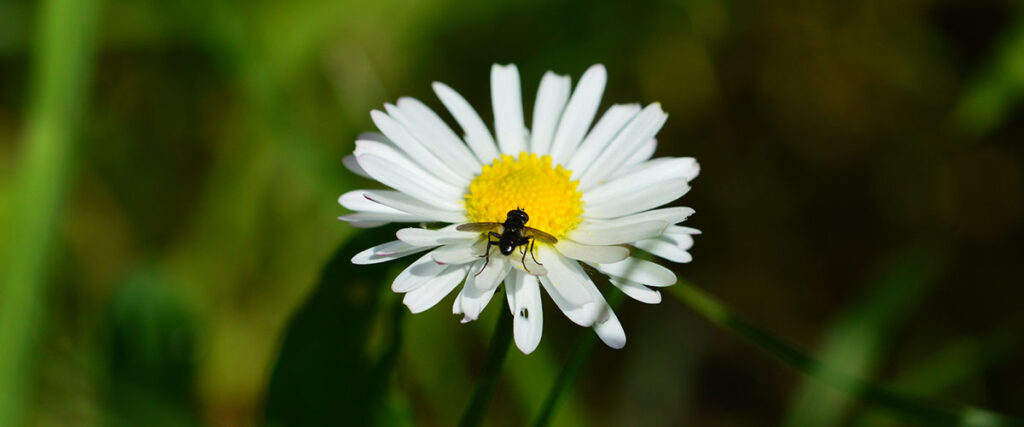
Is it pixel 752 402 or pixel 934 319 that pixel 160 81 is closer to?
pixel 752 402

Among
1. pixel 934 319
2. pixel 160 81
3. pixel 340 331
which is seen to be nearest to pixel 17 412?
pixel 340 331

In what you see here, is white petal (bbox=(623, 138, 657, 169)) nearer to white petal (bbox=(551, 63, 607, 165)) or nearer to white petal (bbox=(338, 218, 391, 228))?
white petal (bbox=(551, 63, 607, 165))

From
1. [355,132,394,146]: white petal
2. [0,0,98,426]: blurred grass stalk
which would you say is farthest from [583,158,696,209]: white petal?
[0,0,98,426]: blurred grass stalk

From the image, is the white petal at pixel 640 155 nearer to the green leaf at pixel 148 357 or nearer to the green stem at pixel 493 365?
the green stem at pixel 493 365

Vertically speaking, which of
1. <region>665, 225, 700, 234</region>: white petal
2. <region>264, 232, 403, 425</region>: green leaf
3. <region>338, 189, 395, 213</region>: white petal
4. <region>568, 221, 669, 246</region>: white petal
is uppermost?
<region>665, 225, 700, 234</region>: white petal

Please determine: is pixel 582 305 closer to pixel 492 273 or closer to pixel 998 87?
pixel 492 273

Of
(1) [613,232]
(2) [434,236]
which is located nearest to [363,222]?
(2) [434,236]

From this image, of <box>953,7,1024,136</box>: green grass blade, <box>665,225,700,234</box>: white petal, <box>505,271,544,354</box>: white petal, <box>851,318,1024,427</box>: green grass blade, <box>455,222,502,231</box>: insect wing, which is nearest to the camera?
<box>505,271,544,354</box>: white petal
